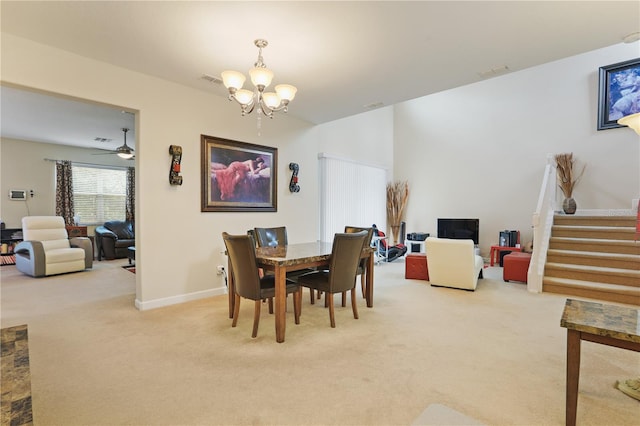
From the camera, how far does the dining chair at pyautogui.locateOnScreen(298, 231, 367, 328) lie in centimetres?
299

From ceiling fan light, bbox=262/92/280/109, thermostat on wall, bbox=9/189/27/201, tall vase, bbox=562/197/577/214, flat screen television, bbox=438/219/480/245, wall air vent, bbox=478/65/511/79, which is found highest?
wall air vent, bbox=478/65/511/79

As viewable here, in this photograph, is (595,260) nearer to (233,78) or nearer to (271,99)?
(271,99)

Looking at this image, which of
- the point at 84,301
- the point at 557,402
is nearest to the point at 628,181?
the point at 557,402

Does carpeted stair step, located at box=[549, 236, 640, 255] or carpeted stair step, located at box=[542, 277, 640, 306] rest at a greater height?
carpeted stair step, located at box=[549, 236, 640, 255]

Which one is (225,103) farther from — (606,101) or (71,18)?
(606,101)

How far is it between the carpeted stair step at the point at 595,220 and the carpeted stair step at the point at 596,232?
16cm

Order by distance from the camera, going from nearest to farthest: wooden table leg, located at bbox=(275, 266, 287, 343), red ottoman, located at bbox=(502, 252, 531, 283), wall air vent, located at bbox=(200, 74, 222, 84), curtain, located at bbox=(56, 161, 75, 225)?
wooden table leg, located at bbox=(275, 266, 287, 343), wall air vent, located at bbox=(200, 74, 222, 84), red ottoman, located at bbox=(502, 252, 531, 283), curtain, located at bbox=(56, 161, 75, 225)

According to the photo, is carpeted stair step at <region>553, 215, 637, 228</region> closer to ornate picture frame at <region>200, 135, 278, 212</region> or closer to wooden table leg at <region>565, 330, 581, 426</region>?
wooden table leg at <region>565, 330, 581, 426</region>

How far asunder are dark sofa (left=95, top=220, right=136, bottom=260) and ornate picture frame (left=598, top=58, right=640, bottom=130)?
32.4 feet

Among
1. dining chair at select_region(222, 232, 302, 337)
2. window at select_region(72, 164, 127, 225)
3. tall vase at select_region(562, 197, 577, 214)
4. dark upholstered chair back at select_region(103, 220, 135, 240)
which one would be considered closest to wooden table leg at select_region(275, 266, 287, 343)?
dining chair at select_region(222, 232, 302, 337)

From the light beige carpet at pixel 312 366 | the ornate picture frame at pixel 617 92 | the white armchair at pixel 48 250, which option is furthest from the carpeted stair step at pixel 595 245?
the white armchair at pixel 48 250

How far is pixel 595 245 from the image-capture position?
473 centimetres

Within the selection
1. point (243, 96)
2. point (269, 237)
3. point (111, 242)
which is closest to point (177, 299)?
point (269, 237)

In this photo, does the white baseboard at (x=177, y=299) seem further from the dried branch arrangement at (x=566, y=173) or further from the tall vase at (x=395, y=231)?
the dried branch arrangement at (x=566, y=173)
